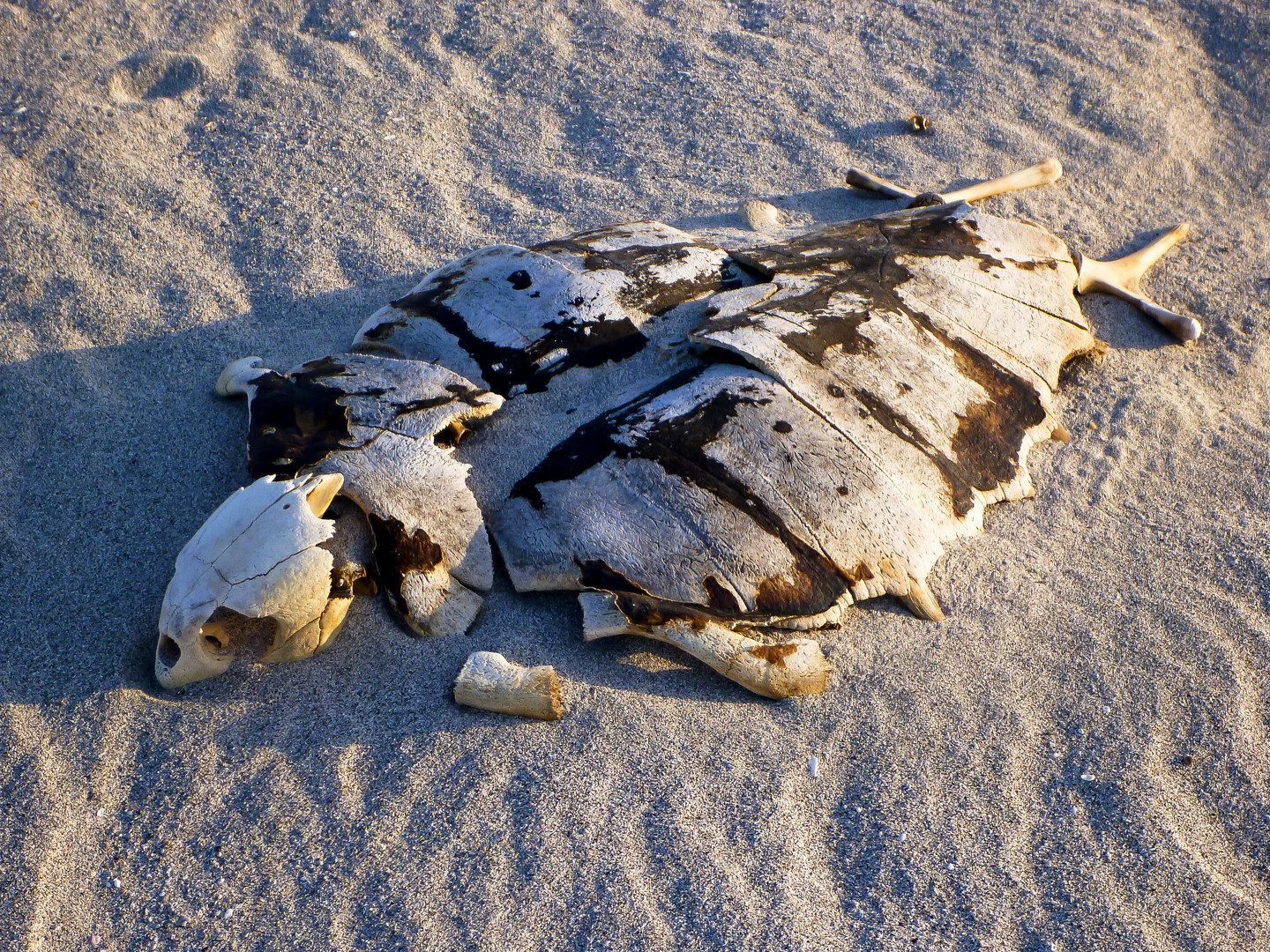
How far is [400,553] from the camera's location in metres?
2.85

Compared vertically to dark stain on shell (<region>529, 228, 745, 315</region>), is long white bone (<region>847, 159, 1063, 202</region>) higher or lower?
higher

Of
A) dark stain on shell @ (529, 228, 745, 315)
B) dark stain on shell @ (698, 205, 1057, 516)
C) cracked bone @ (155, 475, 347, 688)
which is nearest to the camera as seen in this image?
cracked bone @ (155, 475, 347, 688)

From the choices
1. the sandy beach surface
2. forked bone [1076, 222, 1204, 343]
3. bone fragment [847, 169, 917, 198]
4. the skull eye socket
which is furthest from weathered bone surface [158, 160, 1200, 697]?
bone fragment [847, 169, 917, 198]

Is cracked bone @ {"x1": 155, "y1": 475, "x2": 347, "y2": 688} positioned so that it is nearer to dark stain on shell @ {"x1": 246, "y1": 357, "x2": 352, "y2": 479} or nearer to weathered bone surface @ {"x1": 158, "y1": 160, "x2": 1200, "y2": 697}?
weathered bone surface @ {"x1": 158, "y1": 160, "x2": 1200, "y2": 697}

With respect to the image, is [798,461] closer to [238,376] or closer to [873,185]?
[238,376]

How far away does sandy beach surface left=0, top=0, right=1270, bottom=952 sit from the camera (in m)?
2.38

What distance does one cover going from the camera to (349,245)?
14.6ft

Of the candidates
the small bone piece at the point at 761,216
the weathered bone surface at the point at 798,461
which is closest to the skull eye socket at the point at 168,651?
the weathered bone surface at the point at 798,461

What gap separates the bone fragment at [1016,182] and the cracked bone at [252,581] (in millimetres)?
3475

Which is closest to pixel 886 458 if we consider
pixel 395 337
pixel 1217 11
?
pixel 395 337

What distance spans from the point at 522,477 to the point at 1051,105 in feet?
13.8

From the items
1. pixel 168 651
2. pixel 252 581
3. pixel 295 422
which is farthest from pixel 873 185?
pixel 168 651

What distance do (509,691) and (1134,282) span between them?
352 centimetres

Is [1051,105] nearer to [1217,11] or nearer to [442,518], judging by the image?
[1217,11]
